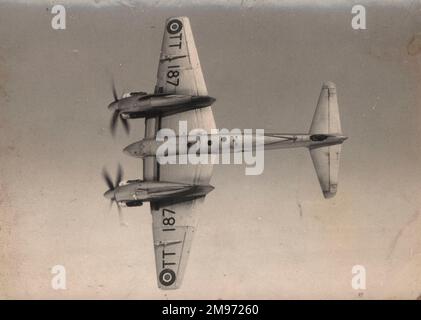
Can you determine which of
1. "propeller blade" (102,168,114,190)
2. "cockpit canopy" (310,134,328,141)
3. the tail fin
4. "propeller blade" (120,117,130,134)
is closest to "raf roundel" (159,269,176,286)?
"propeller blade" (102,168,114,190)

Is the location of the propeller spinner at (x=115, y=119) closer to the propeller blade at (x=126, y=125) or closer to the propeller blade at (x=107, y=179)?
the propeller blade at (x=126, y=125)

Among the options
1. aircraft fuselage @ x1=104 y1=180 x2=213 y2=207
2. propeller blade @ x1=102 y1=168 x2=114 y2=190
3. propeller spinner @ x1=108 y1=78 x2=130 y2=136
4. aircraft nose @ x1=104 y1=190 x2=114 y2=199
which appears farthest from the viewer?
propeller spinner @ x1=108 y1=78 x2=130 y2=136

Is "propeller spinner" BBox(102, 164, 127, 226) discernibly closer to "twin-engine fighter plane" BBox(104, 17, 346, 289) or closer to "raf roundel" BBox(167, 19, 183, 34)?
"twin-engine fighter plane" BBox(104, 17, 346, 289)

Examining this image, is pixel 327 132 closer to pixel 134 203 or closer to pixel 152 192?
pixel 152 192

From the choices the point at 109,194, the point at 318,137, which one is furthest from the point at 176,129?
the point at 318,137

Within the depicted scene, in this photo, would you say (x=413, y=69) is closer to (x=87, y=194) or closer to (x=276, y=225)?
(x=276, y=225)

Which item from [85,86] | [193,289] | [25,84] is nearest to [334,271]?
[193,289]
